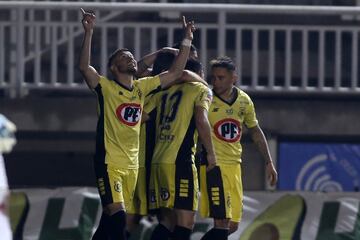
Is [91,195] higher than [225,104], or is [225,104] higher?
[225,104]

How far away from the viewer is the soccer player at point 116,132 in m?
11.0

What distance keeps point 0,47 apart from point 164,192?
474 cm

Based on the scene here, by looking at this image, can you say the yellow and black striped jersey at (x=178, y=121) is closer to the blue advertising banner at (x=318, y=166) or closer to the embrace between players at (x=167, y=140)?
the embrace between players at (x=167, y=140)

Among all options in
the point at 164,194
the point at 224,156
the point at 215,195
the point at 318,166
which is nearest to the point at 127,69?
the point at 164,194

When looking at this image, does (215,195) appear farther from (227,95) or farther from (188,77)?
(188,77)

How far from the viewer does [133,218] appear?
11578 millimetres

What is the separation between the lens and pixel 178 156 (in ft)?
37.4

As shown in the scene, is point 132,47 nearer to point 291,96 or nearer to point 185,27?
point 291,96

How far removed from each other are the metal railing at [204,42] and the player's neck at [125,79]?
4.26 meters

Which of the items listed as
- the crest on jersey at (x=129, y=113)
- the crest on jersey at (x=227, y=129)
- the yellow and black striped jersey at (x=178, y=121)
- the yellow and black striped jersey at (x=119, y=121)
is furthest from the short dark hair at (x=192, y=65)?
the crest on jersey at (x=129, y=113)

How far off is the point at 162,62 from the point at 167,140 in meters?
0.76

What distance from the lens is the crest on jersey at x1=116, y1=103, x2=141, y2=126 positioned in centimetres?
1107

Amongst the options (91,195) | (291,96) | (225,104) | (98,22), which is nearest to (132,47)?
(98,22)

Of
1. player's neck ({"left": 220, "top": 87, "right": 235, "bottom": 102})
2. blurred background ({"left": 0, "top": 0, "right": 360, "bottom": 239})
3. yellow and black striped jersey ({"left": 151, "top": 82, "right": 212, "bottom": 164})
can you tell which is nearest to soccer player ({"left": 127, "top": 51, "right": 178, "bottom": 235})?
yellow and black striped jersey ({"left": 151, "top": 82, "right": 212, "bottom": 164})
